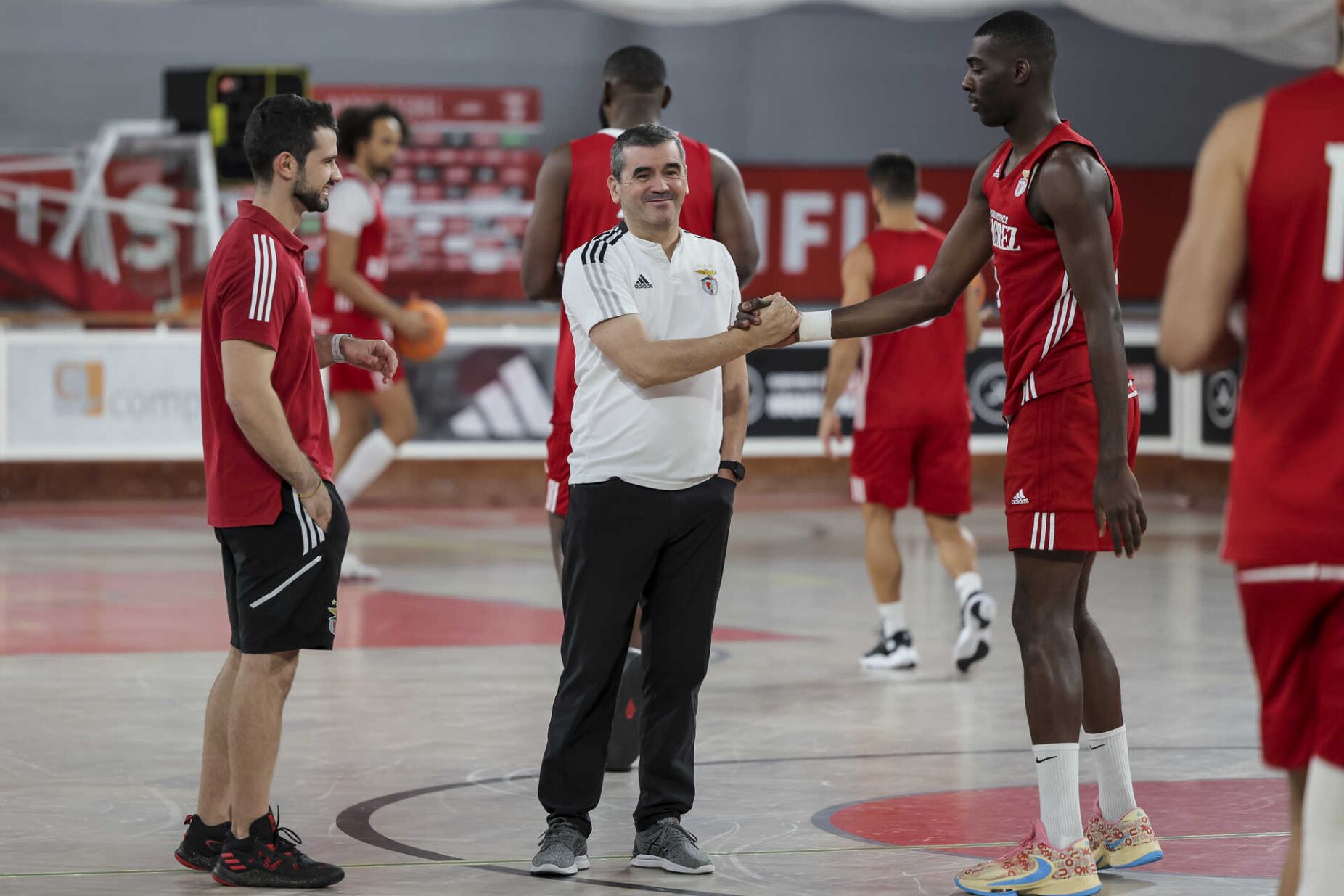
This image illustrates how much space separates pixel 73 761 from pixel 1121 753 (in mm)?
3361

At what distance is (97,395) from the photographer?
52.5 feet

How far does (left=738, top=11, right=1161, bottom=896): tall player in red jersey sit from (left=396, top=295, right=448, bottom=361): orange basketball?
641cm

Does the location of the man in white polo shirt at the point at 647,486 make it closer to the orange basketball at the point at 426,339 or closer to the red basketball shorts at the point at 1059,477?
the red basketball shorts at the point at 1059,477

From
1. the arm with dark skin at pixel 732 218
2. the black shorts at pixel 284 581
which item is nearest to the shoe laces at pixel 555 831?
the black shorts at pixel 284 581

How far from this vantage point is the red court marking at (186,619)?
9031mm

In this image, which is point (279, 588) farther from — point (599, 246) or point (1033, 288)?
point (1033, 288)

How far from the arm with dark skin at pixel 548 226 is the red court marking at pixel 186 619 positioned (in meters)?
3.00

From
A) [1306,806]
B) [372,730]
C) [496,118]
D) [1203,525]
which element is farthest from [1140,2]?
[1306,806]

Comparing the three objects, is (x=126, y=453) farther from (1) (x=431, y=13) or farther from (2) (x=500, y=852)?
(2) (x=500, y=852)

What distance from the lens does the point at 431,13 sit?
19641mm

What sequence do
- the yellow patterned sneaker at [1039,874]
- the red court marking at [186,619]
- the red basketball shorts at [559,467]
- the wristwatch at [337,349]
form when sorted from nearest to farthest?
the yellow patterned sneaker at [1039,874], the wristwatch at [337,349], the red basketball shorts at [559,467], the red court marking at [186,619]

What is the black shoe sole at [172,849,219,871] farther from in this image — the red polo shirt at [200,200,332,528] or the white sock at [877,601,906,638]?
the white sock at [877,601,906,638]

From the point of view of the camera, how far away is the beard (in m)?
4.90

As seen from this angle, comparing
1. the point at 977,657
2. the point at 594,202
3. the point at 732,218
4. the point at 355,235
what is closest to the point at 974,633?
the point at 977,657
